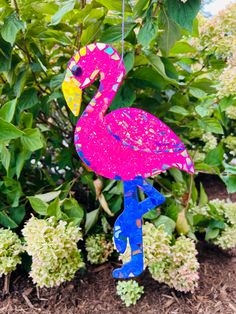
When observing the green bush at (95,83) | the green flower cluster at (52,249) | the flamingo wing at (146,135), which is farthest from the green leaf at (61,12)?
the green flower cluster at (52,249)

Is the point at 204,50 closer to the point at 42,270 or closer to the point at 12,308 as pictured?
the point at 42,270

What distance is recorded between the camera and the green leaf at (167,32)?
69 centimetres

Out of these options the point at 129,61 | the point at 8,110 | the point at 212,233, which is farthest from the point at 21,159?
the point at 212,233

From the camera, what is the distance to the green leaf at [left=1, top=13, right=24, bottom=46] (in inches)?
27.4

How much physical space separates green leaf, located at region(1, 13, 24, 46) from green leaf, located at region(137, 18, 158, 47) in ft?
0.83

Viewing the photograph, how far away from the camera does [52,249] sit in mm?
793

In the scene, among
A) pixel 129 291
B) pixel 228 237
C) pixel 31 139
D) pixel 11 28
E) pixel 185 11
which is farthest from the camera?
pixel 228 237

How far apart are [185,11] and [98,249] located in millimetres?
689

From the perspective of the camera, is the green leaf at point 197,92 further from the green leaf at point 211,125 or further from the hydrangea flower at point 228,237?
the hydrangea flower at point 228,237

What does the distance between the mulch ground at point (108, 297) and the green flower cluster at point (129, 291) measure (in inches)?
0.8

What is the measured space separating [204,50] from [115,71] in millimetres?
387

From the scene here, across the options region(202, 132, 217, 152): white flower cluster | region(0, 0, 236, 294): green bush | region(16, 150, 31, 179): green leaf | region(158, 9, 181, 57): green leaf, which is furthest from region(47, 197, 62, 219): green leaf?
region(202, 132, 217, 152): white flower cluster

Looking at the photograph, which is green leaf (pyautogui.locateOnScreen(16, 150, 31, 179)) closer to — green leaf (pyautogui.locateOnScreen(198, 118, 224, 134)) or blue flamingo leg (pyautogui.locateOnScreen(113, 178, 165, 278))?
blue flamingo leg (pyautogui.locateOnScreen(113, 178, 165, 278))

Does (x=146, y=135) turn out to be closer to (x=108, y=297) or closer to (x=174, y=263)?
(x=174, y=263)
